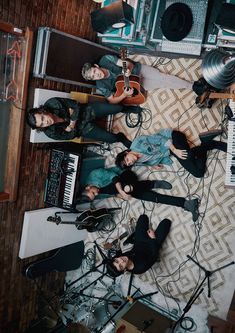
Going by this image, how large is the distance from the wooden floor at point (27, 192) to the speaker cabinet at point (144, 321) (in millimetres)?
1447

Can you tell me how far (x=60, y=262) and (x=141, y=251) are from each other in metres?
1.24

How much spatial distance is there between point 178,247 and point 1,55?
3.21m

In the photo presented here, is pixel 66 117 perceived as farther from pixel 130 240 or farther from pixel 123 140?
pixel 130 240

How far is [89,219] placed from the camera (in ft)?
14.6

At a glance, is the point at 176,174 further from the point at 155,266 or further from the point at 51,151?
the point at 51,151

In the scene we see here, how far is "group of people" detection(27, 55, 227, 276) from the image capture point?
12.6 ft

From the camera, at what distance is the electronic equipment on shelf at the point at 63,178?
4.16 m

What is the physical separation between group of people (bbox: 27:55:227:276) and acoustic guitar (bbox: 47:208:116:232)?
25 cm

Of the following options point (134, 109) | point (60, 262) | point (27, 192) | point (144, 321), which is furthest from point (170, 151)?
point (60, 262)

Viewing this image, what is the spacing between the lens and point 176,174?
14.6ft

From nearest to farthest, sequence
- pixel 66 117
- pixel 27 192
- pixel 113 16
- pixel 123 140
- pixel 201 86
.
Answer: pixel 113 16 → pixel 66 117 → pixel 201 86 → pixel 27 192 → pixel 123 140

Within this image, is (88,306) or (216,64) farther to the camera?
(88,306)

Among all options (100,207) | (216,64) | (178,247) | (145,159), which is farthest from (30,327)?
(216,64)

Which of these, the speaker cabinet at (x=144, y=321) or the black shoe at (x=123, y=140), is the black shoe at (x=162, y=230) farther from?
the black shoe at (x=123, y=140)
